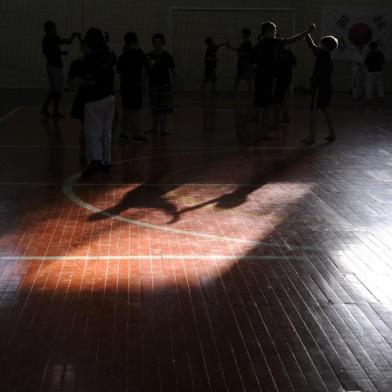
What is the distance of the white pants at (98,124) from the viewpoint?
9305mm

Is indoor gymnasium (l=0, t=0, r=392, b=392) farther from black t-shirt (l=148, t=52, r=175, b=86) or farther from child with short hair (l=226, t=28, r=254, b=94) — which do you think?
child with short hair (l=226, t=28, r=254, b=94)

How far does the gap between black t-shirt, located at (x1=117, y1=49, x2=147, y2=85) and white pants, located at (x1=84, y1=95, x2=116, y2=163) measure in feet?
7.70

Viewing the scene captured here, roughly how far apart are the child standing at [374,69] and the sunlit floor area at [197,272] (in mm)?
8797

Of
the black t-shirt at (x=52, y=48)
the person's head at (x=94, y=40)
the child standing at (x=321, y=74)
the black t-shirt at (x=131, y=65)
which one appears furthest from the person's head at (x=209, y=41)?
the person's head at (x=94, y=40)

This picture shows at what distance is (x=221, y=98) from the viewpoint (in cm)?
2066

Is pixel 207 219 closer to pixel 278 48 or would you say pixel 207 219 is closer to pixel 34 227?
pixel 34 227

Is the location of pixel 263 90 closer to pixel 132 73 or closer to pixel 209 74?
pixel 132 73

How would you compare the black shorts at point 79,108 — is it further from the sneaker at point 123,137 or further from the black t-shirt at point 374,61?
the black t-shirt at point 374,61

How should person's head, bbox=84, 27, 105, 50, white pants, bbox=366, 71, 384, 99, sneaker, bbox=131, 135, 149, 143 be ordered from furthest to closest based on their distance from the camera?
1. white pants, bbox=366, 71, 384, 99
2. sneaker, bbox=131, 135, 149, 143
3. person's head, bbox=84, 27, 105, 50

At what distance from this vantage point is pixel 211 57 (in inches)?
822

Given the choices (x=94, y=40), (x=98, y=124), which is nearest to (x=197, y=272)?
(x=98, y=124)

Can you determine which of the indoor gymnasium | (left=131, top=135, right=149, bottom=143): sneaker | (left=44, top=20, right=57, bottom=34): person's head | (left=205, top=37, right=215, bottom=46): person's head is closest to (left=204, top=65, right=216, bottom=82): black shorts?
(left=205, top=37, right=215, bottom=46): person's head

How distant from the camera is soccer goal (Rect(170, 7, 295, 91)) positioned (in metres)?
22.5

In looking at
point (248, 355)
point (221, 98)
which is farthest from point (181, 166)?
point (221, 98)
